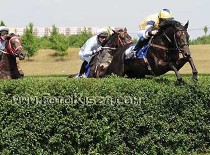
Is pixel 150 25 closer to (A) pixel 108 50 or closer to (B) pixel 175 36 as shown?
(B) pixel 175 36

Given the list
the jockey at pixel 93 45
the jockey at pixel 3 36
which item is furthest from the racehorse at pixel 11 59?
the jockey at pixel 93 45

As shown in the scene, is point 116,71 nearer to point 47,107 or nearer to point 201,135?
point 201,135

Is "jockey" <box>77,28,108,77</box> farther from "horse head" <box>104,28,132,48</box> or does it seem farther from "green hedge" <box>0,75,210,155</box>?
"green hedge" <box>0,75,210,155</box>

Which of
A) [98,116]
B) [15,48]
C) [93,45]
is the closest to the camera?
[98,116]

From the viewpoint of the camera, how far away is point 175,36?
9203 mm

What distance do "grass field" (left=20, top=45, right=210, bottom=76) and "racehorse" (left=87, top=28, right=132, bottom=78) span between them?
32.9 meters

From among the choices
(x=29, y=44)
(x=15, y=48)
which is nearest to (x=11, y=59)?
(x=15, y=48)

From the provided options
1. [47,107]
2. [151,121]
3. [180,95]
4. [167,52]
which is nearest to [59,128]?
[47,107]

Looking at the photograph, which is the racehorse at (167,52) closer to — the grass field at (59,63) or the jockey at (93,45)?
the jockey at (93,45)

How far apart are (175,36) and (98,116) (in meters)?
2.88

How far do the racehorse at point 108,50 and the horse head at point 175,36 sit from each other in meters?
2.17

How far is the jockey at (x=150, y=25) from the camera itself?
9.91 metres

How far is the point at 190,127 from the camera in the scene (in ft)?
26.9

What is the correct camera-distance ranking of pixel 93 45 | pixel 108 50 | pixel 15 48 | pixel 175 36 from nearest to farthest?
pixel 175 36
pixel 15 48
pixel 108 50
pixel 93 45
